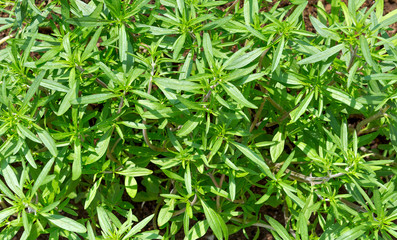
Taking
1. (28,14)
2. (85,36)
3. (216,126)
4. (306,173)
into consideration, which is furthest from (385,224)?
(28,14)

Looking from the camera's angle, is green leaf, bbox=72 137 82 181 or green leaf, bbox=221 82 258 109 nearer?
green leaf, bbox=221 82 258 109

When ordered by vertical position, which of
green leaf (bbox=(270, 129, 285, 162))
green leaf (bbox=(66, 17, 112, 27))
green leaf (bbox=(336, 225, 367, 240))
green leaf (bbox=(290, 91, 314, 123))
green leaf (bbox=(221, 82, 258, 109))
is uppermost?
green leaf (bbox=(66, 17, 112, 27))

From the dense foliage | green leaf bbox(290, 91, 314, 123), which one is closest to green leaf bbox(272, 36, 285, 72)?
the dense foliage

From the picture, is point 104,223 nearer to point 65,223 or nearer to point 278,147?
point 65,223

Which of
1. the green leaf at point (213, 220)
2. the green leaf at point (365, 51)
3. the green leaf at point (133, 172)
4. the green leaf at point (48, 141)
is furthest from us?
the green leaf at point (133, 172)

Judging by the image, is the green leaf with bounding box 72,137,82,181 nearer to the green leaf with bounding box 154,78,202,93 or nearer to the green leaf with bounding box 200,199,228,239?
the green leaf with bounding box 154,78,202,93

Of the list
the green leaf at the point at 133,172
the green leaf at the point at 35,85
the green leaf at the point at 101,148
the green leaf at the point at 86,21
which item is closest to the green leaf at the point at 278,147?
the green leaf at the point at 133,172

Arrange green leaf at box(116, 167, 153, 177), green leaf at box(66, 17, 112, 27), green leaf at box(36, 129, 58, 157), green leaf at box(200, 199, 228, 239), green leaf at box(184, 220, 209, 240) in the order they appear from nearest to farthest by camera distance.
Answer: green leaf at box(66, 17, 112, 27) → green leaf at box(36, 129, 58, 157) → green leaf at box(200, 199, 228, 239) → green leaf at box(116, 167, 153, 177) → green leaf at box(184, 220, 209, 240)

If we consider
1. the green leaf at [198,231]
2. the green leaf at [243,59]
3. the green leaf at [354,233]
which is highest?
the green leaf at [243,59]

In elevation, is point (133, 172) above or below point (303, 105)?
below

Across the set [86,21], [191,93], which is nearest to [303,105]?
[191,93]

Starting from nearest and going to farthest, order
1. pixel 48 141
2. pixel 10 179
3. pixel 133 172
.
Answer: pixel 48 141 < pixel 10 179 < pixel 133 172

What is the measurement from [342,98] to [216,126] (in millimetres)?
677

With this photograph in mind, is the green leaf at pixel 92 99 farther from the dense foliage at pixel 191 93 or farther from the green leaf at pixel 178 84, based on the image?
the green leaf at pixel 178 84
